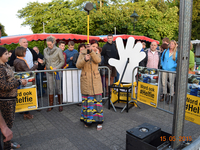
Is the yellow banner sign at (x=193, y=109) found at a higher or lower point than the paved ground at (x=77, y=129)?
higher

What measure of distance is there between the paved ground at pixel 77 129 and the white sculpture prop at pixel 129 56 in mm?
1153

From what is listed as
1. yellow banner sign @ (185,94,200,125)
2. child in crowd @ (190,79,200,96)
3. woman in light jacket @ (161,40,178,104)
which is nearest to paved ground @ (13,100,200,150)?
yellow banner sign @ (185,94,200,125)

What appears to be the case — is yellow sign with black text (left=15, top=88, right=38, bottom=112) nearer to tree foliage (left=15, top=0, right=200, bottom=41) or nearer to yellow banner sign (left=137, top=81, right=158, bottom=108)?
yellow banner sign (left=137, top=81, right=158, bottom=108)

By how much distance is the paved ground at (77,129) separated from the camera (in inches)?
134

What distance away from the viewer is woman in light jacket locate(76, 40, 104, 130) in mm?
3834

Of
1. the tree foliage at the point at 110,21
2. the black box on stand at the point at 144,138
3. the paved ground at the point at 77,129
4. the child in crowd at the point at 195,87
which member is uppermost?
the tree foliage at the point at 110,21

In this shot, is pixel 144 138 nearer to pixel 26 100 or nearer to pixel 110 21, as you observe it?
pixel 26 100

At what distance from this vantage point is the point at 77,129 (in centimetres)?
406

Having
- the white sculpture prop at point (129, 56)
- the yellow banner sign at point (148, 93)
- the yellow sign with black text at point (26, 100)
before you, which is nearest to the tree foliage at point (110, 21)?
the white sculpture prop at point (129, 56)

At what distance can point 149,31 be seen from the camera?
19.2m

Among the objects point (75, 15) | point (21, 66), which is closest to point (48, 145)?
point (21, 66)

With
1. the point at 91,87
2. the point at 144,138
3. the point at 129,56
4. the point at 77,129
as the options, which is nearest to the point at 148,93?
the point at 129,56

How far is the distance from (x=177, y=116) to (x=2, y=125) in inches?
81.7

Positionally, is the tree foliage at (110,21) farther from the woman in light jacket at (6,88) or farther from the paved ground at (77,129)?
the woman in light jacket at (6,88)
